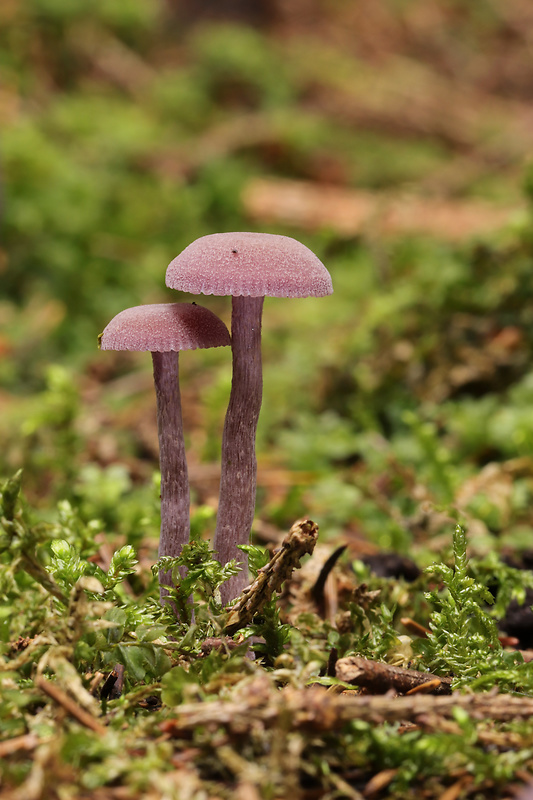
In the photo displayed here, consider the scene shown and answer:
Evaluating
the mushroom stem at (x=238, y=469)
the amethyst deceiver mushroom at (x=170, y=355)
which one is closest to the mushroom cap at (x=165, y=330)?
the amethyst deceiver mushroom at (x=170, y=355)

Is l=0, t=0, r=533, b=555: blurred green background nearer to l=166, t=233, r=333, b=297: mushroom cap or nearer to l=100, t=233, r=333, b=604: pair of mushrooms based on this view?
l=100, t=233, r=333, b=604: pair of mushrooms

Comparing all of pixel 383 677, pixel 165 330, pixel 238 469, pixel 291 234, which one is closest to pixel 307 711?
pixel 383 677

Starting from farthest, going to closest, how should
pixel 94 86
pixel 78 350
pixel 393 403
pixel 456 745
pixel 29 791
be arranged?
1. pixel 94 86
2. pixel 78 350
3. pixel 393 403
4. pixel 456 745
5. pixel 29 791

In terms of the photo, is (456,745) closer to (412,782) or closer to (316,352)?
(412,782)

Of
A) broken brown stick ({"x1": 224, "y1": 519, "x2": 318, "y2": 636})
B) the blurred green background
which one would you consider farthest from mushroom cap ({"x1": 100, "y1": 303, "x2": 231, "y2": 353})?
the blurred green background

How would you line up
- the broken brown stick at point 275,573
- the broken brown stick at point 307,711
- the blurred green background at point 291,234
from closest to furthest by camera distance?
the broken brown stick at point 307,711
the broken brown stick at point 275,573
the blurred green background at point 291,234

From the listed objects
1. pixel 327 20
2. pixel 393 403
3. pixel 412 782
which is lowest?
pixel 412 782

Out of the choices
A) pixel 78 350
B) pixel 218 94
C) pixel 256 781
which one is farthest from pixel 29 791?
pixel 218 94

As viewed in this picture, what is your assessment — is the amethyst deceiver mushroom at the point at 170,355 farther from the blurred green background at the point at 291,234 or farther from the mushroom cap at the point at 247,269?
the blurred green background at the point at 291,234
